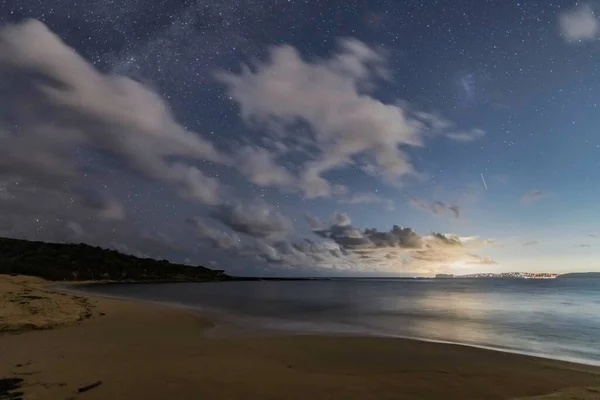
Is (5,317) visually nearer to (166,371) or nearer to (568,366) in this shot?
(166,371)

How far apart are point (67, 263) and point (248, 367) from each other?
157 meters

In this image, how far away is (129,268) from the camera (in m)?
179

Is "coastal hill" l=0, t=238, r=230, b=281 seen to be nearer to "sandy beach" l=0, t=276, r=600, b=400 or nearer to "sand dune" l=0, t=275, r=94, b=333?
"sand dune" l=0, t=275, r=94, b=333

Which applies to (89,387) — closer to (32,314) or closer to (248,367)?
(248,367)

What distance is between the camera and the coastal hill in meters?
111

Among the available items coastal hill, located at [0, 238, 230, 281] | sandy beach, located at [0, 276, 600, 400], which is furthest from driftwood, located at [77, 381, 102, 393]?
coastal hill, located at [0, 238, 230, 281]

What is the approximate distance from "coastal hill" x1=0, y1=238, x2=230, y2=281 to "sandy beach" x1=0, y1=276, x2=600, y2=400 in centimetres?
10692

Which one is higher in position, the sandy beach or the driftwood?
the driftwood

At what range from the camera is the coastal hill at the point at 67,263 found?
111294 mm

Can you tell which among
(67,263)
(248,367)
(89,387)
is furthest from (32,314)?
(67,263)

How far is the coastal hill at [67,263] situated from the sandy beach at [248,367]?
107 m

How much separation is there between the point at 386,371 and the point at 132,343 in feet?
36.3

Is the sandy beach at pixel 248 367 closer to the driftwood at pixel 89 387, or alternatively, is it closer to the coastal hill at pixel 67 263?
the driftwood at pixel 89 387

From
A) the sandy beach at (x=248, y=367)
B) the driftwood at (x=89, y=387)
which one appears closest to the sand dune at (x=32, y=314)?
the sandy beach at (x=248, y=367)
